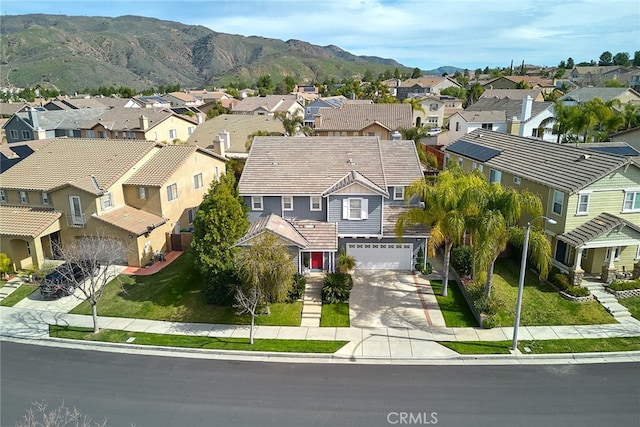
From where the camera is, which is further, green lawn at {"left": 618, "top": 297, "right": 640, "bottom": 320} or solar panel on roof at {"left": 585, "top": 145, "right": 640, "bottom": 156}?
solar panel on roof at {"left": 585, "top": 145, "right": 640, "bottom": 156}

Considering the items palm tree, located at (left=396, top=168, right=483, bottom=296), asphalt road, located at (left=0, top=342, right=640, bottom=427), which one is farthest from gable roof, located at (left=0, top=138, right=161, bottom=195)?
palm tree, located at (left=396, top=168, right=483, bottom=296)

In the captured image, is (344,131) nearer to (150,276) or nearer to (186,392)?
(150,276)

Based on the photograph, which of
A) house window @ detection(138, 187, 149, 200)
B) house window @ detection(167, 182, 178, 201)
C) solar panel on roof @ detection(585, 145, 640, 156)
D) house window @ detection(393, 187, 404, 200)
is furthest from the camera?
solar panel on roof @ detection(585, 145, 640, 156)

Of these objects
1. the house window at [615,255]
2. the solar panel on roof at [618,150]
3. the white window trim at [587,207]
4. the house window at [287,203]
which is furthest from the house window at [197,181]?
the solar panel on roof at [618,150]

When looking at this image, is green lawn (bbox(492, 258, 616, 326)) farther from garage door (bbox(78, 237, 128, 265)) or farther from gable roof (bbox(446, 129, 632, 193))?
garage door (bbox(78, 237, 128, 265))

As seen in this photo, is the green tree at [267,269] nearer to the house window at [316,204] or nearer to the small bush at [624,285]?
the house window at [316,204]
